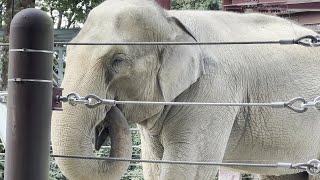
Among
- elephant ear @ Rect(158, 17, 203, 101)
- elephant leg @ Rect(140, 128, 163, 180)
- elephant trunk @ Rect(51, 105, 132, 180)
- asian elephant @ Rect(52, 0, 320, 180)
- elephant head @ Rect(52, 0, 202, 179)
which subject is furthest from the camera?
elephant leg @ Rect(140, 128, 163, 180)

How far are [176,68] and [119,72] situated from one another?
0.39 m

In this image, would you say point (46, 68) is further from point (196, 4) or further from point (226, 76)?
point (196, 4)

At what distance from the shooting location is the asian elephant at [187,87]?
414cm

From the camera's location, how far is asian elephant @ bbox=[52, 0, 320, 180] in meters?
4.14

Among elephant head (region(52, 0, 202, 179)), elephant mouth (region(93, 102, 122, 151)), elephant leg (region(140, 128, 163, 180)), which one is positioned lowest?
elephant leg (region(140, 128, 163, 180))

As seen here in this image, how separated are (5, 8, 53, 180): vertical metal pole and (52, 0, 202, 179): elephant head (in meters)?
1.32

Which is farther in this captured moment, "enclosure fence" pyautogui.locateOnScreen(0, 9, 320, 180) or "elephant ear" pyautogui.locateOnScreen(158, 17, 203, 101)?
"elephant ear" pyautogui.locateOnScreen(158, 17, 203, 101)

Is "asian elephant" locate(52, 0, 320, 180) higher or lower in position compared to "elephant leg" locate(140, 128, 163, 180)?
higher

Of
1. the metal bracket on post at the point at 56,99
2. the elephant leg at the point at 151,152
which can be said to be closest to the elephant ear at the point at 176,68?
the elephant leg at the point at 151,152

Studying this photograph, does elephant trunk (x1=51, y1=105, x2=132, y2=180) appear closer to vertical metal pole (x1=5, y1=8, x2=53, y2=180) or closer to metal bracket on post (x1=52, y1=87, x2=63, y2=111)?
metal bracket on post (x1=52, y1=87, x2=63, y2=111)

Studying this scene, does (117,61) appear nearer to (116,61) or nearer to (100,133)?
(116,61)

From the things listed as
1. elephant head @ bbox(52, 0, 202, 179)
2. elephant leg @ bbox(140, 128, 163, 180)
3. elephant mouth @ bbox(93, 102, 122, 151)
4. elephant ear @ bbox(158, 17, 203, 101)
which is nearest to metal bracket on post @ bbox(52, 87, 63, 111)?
elephant head @ bbox(52, 0, 202, 179)

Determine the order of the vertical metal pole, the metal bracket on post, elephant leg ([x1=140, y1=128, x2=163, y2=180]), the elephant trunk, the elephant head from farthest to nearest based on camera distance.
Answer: elephant leg ([x1=140, y1=128, x2=163, y2=180]) < the elephant head < the elephant trunk < the metal bracket on post < the vertical metal pole

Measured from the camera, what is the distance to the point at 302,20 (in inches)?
362
